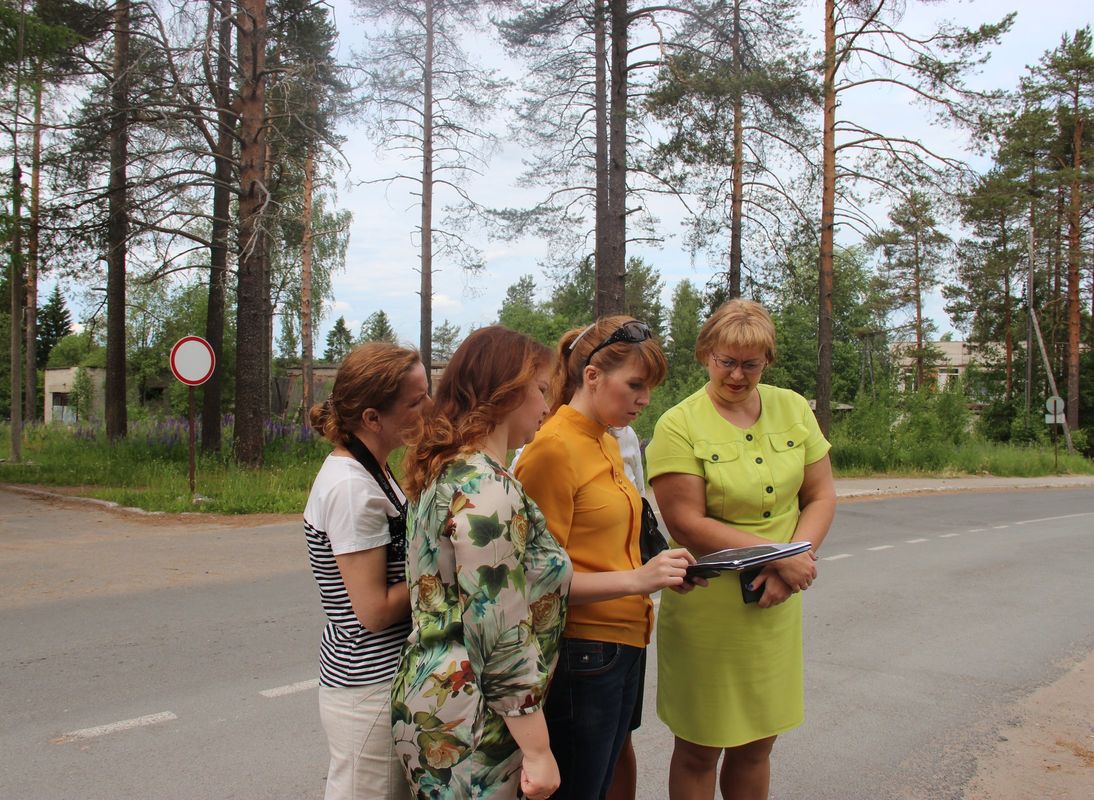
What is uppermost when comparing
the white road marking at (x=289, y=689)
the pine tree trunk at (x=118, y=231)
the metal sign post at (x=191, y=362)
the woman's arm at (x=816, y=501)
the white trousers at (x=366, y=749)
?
the pine tree trunk at (x=118, y=231)

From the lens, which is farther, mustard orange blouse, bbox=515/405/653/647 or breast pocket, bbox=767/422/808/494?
breast pocket, bbox=767/422/808/494

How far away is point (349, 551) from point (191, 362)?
422 inches

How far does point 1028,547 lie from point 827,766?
8331 mm

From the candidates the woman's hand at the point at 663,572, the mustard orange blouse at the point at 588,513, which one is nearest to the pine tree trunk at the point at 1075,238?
the mustard orange blouse at the point at 588,513

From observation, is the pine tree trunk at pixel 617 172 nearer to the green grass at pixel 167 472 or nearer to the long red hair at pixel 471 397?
the green grass at pixel 167 472

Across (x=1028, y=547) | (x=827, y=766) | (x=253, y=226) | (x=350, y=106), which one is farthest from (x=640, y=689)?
(x=350, y=106)

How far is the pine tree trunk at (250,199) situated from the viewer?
549 inches

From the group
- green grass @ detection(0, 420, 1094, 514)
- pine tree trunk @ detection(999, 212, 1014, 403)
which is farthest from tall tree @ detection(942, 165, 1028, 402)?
green grass @ detection(0, 420, 1094, 514)

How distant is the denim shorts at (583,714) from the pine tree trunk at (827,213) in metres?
17.7

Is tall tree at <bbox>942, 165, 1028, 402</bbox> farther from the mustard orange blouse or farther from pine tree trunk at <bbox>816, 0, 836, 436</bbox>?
the mustard orange blouse

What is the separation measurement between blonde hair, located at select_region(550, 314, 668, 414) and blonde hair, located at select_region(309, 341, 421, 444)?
18.6 inches

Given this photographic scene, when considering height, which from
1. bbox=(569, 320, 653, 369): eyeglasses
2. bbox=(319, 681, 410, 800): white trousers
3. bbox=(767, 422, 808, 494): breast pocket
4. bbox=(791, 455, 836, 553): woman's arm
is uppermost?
bbox=(569, 320, 653, 369): eyeglasses

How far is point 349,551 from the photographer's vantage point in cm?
197

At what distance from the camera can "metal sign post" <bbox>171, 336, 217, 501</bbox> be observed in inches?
453
